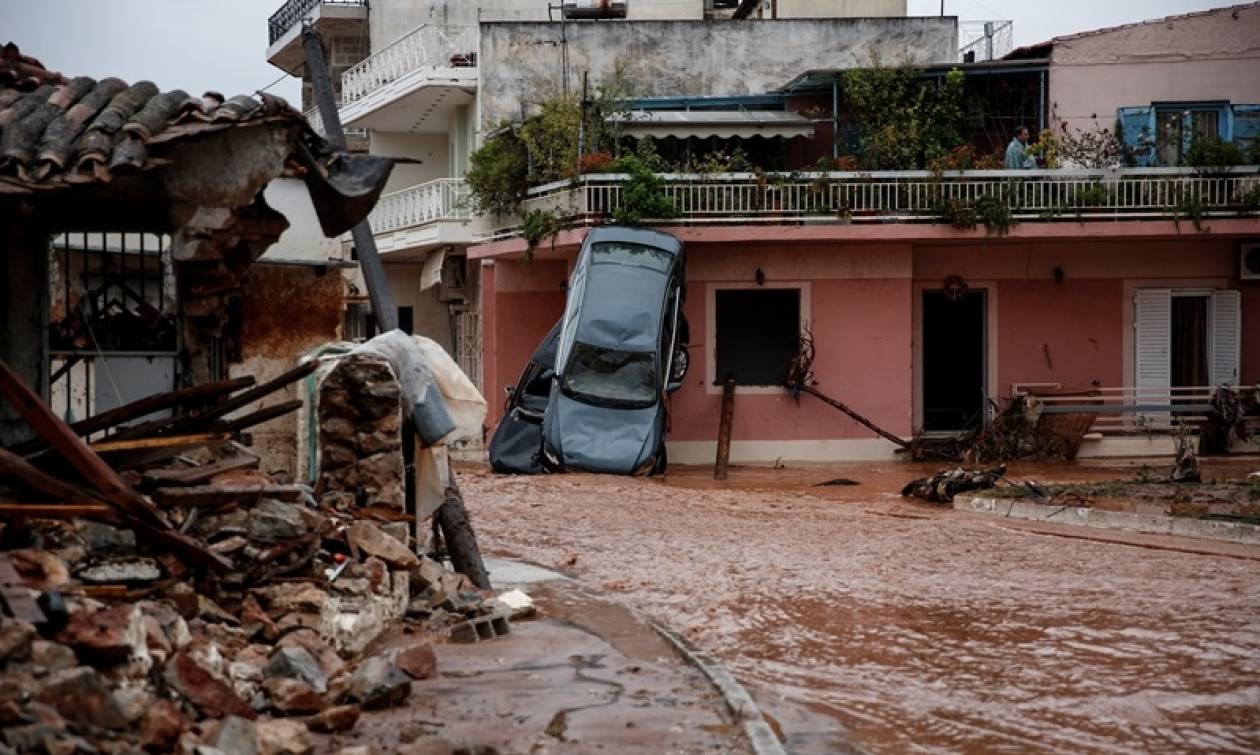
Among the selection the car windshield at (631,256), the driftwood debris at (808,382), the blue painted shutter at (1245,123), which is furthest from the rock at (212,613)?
the blue painted shutter at (1245,123)

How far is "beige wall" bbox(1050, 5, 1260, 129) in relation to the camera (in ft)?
A: 92.9

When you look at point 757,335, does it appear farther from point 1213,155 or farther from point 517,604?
point 517,604

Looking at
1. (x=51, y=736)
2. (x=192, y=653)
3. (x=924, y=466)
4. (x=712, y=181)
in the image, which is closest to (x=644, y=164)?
(x=712, y=181)

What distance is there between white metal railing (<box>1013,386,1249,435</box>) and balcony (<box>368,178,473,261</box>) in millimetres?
10373

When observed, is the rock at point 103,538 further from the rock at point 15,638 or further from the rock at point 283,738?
the rock at point 15,638

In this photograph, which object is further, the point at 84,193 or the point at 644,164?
the point at 644,164

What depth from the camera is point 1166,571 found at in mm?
14594

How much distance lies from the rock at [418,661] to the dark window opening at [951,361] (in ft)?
70.8

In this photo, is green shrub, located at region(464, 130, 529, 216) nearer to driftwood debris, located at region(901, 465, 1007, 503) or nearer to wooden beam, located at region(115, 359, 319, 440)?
driftwood debris, located at region(901, 465, 1007, 503)

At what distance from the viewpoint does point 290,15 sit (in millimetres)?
42312

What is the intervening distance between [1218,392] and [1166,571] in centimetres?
→ 1273

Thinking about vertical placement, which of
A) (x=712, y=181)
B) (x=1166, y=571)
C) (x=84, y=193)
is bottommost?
(x=1166, y=571)

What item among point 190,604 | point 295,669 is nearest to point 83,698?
point 295,669

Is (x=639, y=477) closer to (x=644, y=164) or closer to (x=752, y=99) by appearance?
(x=644, y=164)
